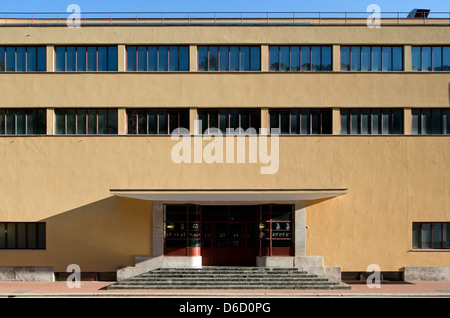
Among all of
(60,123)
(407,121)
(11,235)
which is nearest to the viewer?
(11,235)

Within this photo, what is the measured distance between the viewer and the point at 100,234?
997 inches

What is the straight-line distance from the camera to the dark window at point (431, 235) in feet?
83.5

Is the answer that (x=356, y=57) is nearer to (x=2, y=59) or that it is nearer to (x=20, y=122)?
(x=20, y=122)

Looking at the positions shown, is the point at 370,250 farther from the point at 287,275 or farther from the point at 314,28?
the point at 314,28

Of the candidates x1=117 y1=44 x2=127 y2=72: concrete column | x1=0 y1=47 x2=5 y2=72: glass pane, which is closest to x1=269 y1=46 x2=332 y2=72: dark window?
x1=117 y1=44 x2=127 y2=72: concrete column

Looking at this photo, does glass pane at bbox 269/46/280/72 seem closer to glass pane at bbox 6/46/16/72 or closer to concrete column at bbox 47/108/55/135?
concrete column at bbox 47/108/55/135

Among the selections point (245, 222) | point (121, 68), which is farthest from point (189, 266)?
point (121, 68)

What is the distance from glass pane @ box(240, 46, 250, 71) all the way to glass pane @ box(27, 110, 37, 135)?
11.7 metres

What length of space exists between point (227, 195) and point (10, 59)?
563 inches

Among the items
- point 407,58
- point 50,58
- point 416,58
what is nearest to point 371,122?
point 407,58

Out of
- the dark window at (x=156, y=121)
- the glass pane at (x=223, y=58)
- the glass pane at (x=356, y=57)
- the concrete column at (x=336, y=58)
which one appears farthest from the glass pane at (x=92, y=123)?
the glass pane at (x=356, y=57)

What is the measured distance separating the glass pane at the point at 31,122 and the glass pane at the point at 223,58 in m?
10.5

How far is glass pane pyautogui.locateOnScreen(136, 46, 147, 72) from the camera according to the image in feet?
86.0

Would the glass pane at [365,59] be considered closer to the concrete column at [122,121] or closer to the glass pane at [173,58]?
the glass pane at [173,58]
